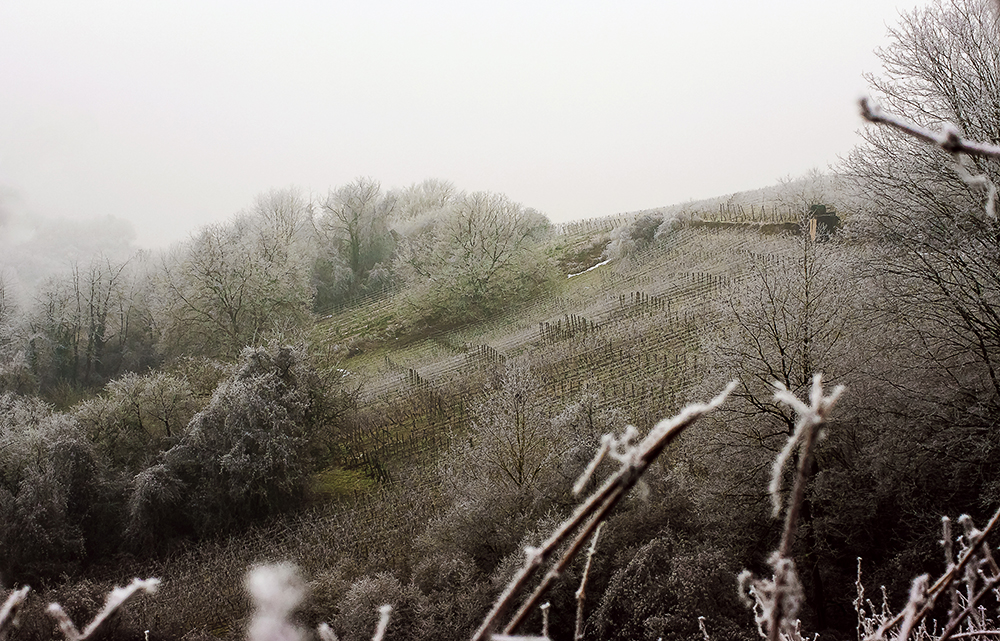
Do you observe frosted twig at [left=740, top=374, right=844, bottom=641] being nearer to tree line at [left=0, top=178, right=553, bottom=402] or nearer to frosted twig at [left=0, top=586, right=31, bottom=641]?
frosted twig at [left=0, top=586, right=31, bottom=641]

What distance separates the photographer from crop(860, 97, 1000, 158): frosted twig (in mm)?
420

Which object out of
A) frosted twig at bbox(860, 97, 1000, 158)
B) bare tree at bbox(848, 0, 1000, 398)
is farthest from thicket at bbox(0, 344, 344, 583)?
frosted twig at bbox(860, 97, 1000, 158)

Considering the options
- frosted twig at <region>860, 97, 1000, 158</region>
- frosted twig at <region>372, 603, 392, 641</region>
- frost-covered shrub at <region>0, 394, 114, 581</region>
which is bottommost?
frost-covered shrub at <region>0, 394, 114, 581</region>

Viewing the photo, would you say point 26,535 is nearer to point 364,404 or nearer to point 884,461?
point 364,404

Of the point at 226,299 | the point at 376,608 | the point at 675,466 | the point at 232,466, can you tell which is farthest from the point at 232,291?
the point at 675,466

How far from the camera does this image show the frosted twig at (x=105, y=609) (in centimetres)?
48

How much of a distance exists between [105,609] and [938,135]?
2.20 ft

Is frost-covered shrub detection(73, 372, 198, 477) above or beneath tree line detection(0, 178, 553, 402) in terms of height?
beneath

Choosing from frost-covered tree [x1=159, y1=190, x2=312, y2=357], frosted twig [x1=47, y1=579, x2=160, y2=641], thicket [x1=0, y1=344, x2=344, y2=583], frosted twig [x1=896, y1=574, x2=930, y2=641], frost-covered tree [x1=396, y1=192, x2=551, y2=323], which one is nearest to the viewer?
frosted twig [x1=47, y1=579, x2=160, y2=641]

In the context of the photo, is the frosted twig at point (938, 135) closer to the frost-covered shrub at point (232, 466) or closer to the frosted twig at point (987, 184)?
the frosted twig at point (987, 184)

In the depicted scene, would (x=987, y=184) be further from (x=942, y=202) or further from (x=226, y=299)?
Answer: (x=226, y=299)

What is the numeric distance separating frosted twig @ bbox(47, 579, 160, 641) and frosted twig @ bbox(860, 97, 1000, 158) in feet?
1.99

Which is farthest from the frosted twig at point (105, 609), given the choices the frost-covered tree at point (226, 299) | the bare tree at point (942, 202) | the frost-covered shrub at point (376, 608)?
the frost-covered tree at point (226, 299)

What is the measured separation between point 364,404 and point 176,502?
7.75 metres
